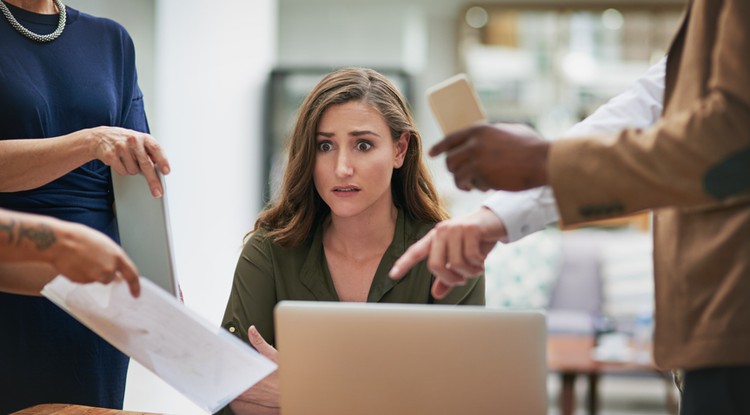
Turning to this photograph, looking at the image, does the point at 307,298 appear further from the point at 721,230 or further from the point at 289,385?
the point at 721,230

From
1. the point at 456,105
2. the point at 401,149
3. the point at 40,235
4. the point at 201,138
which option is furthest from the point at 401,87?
the point at 40,235

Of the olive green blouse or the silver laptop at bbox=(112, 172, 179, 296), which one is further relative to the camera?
the olive green blouse

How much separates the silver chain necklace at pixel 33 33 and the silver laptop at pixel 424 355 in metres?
0.99

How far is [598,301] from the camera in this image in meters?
6.17

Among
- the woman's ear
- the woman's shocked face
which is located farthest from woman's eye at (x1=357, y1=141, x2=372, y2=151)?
the woman's ear

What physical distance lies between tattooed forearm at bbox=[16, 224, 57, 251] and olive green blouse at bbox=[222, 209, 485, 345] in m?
0.71

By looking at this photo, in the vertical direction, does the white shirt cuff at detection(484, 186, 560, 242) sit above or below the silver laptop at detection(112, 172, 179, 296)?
above

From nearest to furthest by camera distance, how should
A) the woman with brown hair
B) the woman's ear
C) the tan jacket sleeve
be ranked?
the tan jacket sleeve, the woman with brown hair, the woman's ear

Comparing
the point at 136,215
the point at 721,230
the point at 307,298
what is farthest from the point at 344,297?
the point at 721,230

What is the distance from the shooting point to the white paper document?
1230 millimetres

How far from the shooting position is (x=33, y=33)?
1909 millimetres

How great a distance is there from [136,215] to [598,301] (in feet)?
16.1

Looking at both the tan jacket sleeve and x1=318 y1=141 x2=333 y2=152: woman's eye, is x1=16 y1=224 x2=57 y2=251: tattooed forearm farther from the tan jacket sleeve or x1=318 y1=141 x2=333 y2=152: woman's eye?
x1=318 y1=141 x2=333 y2=152: woman's eye

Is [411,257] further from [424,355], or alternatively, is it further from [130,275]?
[130,275]
